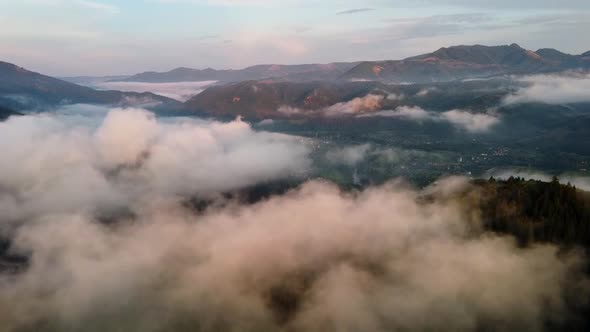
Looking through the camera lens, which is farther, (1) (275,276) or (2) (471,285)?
(1) (275,276)

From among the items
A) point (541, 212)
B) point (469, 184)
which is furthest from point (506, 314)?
point (469, 184)

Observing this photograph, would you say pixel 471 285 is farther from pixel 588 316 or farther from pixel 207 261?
pixel 207 261

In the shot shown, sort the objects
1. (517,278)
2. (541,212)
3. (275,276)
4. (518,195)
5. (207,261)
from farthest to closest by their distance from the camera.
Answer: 1. (207,261)
2. (275,276)
3. (518,195)
4. (541,212)
5. (517,278)

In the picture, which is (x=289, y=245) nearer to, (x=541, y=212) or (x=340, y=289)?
(x=340, y=289)

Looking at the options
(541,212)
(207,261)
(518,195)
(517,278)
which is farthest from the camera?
(207,261)

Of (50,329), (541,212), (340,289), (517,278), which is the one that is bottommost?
(50,329)

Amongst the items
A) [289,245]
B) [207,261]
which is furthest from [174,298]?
[289,245]

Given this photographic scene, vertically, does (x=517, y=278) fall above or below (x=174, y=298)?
above
